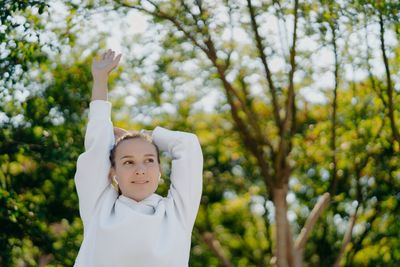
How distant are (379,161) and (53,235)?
4.24 meters

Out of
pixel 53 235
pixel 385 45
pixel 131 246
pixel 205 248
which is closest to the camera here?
pixel 131 246

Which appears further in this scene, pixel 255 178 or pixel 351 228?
pixel 255 178

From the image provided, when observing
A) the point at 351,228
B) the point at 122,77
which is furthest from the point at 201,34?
the point at 351,228

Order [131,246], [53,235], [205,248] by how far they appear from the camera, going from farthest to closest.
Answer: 1. [205,248]
2. [53,235]
3. [131,246]

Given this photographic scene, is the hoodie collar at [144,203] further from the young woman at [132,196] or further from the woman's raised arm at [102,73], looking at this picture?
the woman's raised arm at [102,73]

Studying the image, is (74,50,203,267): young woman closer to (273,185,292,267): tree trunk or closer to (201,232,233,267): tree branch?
(273,185,292,267): tree trunk

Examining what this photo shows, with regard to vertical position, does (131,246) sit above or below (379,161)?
below

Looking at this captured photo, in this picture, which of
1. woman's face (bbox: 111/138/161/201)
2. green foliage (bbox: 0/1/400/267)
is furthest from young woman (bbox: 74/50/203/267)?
green foliage (bbox: 0/1/400/267)

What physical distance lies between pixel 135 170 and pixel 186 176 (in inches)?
7.7

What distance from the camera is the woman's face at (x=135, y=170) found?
3189mm

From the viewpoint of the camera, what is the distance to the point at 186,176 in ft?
10.7

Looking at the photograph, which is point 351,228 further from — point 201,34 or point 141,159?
point 141,159

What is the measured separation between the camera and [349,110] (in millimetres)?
11562

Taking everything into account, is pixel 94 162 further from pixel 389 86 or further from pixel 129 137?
pixel 389 86
